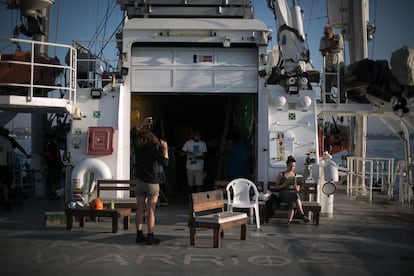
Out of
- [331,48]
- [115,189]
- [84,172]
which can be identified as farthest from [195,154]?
[331,48]

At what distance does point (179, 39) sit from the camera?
1193cm

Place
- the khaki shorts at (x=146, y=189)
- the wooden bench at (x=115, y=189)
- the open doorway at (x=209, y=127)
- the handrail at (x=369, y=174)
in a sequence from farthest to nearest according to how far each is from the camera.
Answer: the handrail at (x=369, y=174), the open doorway at (x=209, y=127), the wooden bench at (x=115, y=189), the khaki shorts at (x=146, y=189)

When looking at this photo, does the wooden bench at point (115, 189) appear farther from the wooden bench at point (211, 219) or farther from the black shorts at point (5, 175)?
the black shorts at point (5, 175)

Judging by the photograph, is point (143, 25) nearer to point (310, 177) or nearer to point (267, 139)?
point (267, 139)

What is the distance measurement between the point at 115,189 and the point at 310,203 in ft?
12.6

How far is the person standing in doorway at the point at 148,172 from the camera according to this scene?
7.91m

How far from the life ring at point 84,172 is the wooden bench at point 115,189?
0.73 feet

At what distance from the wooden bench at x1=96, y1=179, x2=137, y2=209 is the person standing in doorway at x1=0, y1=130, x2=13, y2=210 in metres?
2.24

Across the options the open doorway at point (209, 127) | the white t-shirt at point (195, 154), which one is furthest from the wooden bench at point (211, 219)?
the white t-shirt at point (195, 154)

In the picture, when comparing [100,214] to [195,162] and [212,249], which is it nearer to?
[212,249]

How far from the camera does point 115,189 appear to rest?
1066 centimetres

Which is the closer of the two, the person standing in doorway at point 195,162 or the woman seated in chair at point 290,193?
the woman seated in chair at point 290,193

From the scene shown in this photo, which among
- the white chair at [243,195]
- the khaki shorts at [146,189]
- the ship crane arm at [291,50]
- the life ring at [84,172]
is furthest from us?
the ship crane arm at [291,50]

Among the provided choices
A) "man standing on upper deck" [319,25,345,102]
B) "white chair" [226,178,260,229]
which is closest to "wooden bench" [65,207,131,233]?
"white chair" [226,178,260,229]
